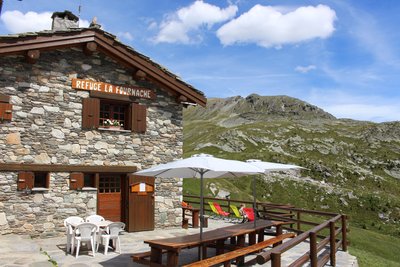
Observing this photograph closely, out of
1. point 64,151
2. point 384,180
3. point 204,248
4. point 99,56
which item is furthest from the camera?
point 384,180

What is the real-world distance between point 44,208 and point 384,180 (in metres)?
44.4

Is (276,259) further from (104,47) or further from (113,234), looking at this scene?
(104,47)

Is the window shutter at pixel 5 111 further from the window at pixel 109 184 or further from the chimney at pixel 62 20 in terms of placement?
the chimney at pixel 62 20

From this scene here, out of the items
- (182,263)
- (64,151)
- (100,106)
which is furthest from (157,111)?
(182,263)

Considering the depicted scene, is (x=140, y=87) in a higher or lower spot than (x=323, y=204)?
higher

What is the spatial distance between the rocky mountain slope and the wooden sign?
15.0 m

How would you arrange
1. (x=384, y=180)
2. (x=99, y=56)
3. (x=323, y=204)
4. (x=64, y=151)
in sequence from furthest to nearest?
1. (x=384, y=180)
2. (x=323, y=204)
3. (x=99, y=56)
4. (x=64, y=151)

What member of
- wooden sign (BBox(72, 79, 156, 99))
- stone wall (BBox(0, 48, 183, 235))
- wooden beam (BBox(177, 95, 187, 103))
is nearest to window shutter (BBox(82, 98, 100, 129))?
stone wall (BBox(0, 48, 183, 235))

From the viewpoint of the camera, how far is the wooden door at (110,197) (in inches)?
484

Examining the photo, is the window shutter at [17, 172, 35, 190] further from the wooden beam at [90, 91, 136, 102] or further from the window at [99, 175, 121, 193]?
the wooden beam at [90, 91, 136, 102]

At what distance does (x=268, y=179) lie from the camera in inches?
1474

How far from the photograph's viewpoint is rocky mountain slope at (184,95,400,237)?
34.5 m

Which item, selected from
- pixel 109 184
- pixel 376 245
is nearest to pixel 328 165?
pixel 376 245

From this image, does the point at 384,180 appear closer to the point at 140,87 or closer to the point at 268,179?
the point at 268,179
